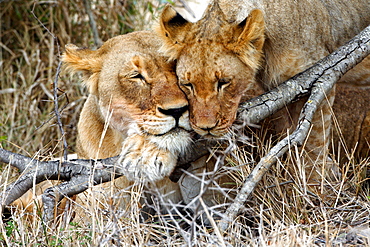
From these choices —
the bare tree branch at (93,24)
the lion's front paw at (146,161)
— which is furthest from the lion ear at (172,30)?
the bare tree branch at (93,24)

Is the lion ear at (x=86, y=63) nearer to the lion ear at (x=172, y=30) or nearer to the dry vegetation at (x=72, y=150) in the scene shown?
the dry vegetation at (x=72, y=150)

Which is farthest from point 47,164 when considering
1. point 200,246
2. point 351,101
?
point 351,101

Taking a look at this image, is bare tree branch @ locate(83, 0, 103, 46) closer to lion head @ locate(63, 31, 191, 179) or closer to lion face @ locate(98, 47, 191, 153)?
lion head @ locate(63, 31, 191, 179)

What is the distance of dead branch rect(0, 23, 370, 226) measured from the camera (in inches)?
105

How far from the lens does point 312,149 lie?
3.12 m

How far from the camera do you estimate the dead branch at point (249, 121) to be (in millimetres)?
2668

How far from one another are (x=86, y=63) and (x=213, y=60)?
0.80 m

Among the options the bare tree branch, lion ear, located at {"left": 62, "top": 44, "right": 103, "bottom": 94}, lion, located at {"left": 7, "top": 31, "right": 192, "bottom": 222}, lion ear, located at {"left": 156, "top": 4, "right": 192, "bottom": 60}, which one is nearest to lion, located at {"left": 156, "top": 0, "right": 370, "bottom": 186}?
lion ear, located at {"left": 156, "top": 4, "right": 192, "bottom": 60}

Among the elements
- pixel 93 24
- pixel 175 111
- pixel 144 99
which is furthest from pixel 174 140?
pixel 93 24

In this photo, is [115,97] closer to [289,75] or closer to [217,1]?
[217,1]

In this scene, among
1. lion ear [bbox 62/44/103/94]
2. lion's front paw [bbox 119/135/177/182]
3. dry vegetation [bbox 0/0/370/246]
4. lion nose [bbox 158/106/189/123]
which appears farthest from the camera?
lion ear [bbox 62/44/103/94]

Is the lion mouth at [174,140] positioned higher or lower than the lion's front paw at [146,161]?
higher

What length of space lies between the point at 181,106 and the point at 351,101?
5.90ft

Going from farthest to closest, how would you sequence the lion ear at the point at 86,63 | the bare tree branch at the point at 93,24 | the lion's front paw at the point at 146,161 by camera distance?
1. the bare tree branch at the point at 93,24
2. the lion ear at the point at 86,63
3. the lion's front paw at the point at 146,161
